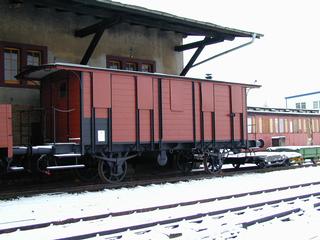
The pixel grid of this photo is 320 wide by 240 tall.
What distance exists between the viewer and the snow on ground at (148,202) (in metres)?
7.19

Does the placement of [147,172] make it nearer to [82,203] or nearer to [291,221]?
[82,203]

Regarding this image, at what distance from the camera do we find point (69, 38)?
51.2ft

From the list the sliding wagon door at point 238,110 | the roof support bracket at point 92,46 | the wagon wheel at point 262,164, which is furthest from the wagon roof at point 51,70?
the wagon wheel at point 262,164

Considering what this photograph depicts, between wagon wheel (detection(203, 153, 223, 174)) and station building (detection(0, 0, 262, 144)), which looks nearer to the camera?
station building (detection(0, 0, 262, 144))

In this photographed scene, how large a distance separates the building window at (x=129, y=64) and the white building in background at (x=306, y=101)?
118 ft

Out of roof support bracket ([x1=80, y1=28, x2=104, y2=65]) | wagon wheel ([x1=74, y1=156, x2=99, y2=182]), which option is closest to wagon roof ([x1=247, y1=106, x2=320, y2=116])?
roof support bracket ([x1=80, y1=28, x2=104, y2=65])

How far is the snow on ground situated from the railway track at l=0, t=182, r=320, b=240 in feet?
1.14

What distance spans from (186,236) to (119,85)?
669cm

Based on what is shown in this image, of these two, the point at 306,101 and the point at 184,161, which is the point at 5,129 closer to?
the point at 184,161

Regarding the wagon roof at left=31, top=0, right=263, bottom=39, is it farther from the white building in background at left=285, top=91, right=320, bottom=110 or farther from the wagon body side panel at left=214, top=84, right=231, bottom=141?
the white building in background at left=285, top=91, right=320, bottom=110

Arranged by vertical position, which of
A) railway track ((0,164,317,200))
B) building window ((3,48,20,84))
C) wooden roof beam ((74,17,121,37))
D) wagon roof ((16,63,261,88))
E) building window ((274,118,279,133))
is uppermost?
wooden roof beam ((74,17,121,37))

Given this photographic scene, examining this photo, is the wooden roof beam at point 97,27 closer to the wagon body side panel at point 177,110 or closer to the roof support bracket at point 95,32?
the roof support bracket at point 95,32

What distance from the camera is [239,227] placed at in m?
7.18

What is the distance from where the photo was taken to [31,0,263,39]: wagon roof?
1366cm
